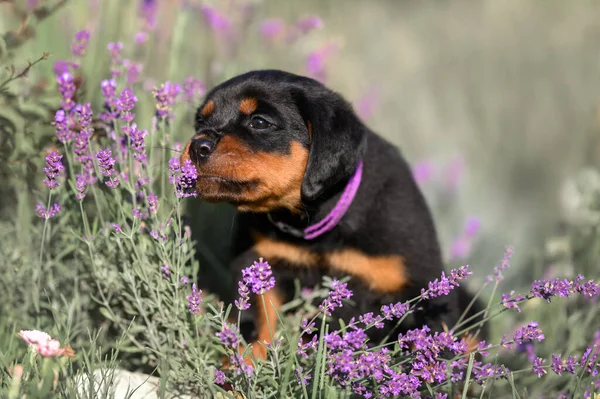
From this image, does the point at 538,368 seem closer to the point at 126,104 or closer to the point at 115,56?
the point at 126,104

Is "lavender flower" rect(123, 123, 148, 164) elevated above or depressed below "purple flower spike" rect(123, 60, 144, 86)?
below

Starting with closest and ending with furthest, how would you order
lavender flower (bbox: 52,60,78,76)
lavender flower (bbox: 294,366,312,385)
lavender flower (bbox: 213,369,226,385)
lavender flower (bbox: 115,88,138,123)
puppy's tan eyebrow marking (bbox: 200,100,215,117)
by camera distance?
lavender flower (bbox: 294,366,312,385) < lavender flower (bbox: 213,369,226,385) < lavender flower (bbox: 115,88,138,123) < puppy's tan eyebrow marking (bbox: 200,100,215,117) < lavender flower (bbox: 52,60,78,76)

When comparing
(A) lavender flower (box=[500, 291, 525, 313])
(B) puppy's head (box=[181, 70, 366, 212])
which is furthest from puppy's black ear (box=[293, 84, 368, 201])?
(A) lavender flower (box=[500, 291, 525, 313])

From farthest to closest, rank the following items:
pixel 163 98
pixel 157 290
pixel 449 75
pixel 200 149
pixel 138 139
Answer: pixel 449 75
pixel 163 98
pixel 200 149
pixel 157 290
pixel 138 139

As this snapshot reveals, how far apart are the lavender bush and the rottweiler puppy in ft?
0.47

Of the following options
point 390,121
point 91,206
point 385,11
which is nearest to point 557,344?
point 91,206

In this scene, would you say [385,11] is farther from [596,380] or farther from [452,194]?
[596,380]

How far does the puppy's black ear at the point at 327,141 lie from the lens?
3.03 m

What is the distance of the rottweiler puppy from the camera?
118 inches

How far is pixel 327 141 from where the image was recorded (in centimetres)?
306

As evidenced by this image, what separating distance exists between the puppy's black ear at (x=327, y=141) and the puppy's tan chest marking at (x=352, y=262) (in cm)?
29

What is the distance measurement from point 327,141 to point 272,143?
8.7 inches

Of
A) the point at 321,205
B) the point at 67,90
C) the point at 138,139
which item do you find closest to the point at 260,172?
the point at 321,205

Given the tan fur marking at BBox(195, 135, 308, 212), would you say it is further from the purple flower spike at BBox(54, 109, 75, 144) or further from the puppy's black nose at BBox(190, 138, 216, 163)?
the purple flower spike at BBox(54, 109, 75, 144)
